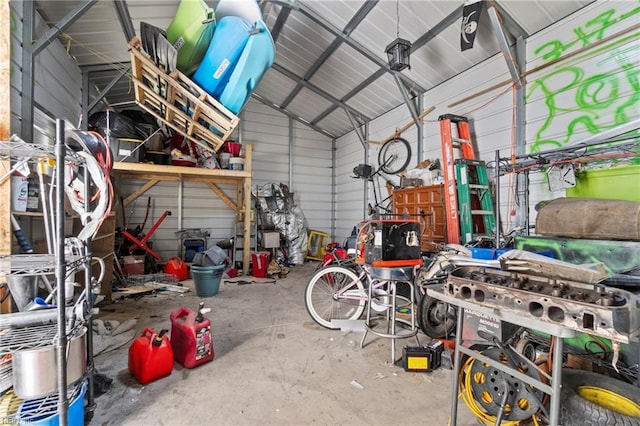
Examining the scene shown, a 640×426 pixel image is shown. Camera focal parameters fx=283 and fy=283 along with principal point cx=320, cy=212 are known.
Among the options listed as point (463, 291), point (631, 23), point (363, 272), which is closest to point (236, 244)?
point (363, 272)

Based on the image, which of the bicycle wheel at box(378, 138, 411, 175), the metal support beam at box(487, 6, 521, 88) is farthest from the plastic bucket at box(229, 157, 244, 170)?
the metal support beam at box(487, 6, 521, 88)

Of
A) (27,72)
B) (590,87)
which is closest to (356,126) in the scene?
(590,87)

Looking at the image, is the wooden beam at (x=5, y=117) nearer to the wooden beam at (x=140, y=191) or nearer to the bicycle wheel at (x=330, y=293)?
the bicycle wheel at (x=330, y=293)

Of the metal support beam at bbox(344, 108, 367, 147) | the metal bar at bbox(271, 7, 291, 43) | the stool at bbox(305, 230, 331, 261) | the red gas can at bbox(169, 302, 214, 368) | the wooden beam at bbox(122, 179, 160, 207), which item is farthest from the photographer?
the stool at bbox(305, 230, 331, 261)

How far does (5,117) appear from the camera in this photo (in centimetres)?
203

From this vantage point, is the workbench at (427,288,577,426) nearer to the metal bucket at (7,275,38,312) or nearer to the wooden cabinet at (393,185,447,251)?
the metal bucket at (7,275,38,312)

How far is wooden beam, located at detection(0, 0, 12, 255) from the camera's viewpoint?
6.53 feet

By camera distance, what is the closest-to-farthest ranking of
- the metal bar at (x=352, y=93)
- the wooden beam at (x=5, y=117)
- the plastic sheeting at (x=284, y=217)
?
the wooden beam at (x=5, y=117) → the metal bar at (x=352, y=93) → the plastic sheeting at (x=284, y=217)

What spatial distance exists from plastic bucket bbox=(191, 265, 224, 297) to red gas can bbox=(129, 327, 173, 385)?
6.30 feet

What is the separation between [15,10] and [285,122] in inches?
219

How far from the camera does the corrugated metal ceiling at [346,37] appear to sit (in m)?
3.39

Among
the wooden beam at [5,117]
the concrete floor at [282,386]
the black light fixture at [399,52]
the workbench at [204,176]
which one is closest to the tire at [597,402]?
the concrete floor at [282,386]

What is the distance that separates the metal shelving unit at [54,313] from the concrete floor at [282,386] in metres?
0.41

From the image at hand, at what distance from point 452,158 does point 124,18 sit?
189 inches
